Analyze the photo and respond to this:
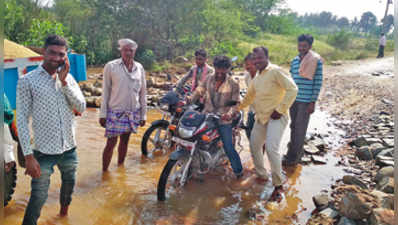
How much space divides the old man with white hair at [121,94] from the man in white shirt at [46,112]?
1.37 m

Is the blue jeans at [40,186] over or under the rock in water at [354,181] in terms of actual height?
over

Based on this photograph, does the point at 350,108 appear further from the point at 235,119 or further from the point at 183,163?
the point at 183,163

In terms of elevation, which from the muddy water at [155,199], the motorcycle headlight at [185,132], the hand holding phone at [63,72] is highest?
the hand holding phone at [63,72]

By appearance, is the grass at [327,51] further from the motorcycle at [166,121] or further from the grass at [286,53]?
the motorcycle at [166,121]

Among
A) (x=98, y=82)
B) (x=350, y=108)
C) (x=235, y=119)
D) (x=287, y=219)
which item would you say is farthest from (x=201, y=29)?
(x=287, y=219)

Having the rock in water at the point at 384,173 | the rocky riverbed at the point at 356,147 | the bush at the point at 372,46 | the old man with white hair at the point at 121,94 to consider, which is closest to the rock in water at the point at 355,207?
the rocky riverbed at the point at 356,147

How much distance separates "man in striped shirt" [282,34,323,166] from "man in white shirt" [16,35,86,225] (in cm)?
349

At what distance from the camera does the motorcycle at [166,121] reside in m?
5.09

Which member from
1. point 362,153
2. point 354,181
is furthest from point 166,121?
point 362,153

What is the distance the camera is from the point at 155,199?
4117mm

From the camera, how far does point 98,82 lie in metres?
11.9

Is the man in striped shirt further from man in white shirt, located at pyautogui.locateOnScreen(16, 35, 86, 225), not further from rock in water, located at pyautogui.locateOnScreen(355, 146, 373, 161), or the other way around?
man in white shirt, located at pyautogui.locateOnScreen(16, 35, 86, 225)

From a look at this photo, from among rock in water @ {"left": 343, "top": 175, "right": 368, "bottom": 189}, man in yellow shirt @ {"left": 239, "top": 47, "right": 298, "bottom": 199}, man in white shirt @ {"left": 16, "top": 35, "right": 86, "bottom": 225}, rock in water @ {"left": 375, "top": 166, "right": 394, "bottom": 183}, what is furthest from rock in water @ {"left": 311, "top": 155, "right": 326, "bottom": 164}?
man in white shirt @ {"left": 16, "top": 35, "right": 86, "bottom": 225}

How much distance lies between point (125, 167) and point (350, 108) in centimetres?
748
